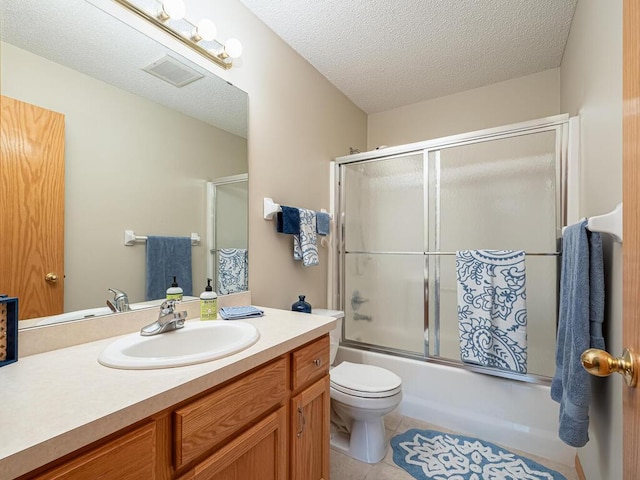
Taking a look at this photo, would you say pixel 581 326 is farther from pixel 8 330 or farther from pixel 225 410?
pixel 8 330

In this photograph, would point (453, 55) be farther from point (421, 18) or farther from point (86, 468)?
point (86, 468)

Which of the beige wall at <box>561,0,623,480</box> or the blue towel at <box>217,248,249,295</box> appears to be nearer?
the beige wall at <box>561,0,623,480</box>

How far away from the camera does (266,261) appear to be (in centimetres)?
186

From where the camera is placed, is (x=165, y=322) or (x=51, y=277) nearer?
(x=51, y=277)

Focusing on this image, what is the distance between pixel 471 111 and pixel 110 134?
2.59 m

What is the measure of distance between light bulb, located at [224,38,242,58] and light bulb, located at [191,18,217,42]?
0.39ft

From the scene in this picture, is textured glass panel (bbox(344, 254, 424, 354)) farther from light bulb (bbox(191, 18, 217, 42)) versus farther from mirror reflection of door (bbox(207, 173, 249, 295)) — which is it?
light bulb (bbox(191, 18, 217, 42))

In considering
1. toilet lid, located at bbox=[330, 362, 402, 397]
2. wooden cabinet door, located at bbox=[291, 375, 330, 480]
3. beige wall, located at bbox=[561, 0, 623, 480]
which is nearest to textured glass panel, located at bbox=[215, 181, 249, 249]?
wooden cabinet door, located at bbox=[291, 375, 330, 480]

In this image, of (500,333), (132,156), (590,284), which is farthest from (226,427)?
(500,333)

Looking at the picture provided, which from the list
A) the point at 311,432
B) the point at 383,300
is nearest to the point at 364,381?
the point at 311,432

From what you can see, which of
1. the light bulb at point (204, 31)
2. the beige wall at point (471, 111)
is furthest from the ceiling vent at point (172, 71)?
the beige wall at point (471, 111)

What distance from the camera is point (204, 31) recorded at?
55.3 inches

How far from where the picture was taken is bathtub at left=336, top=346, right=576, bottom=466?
175 centimetres

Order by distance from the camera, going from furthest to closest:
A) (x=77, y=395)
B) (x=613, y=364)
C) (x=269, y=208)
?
(x=269, y=208) → (x=77, y=395) → (x=613, y=364)
